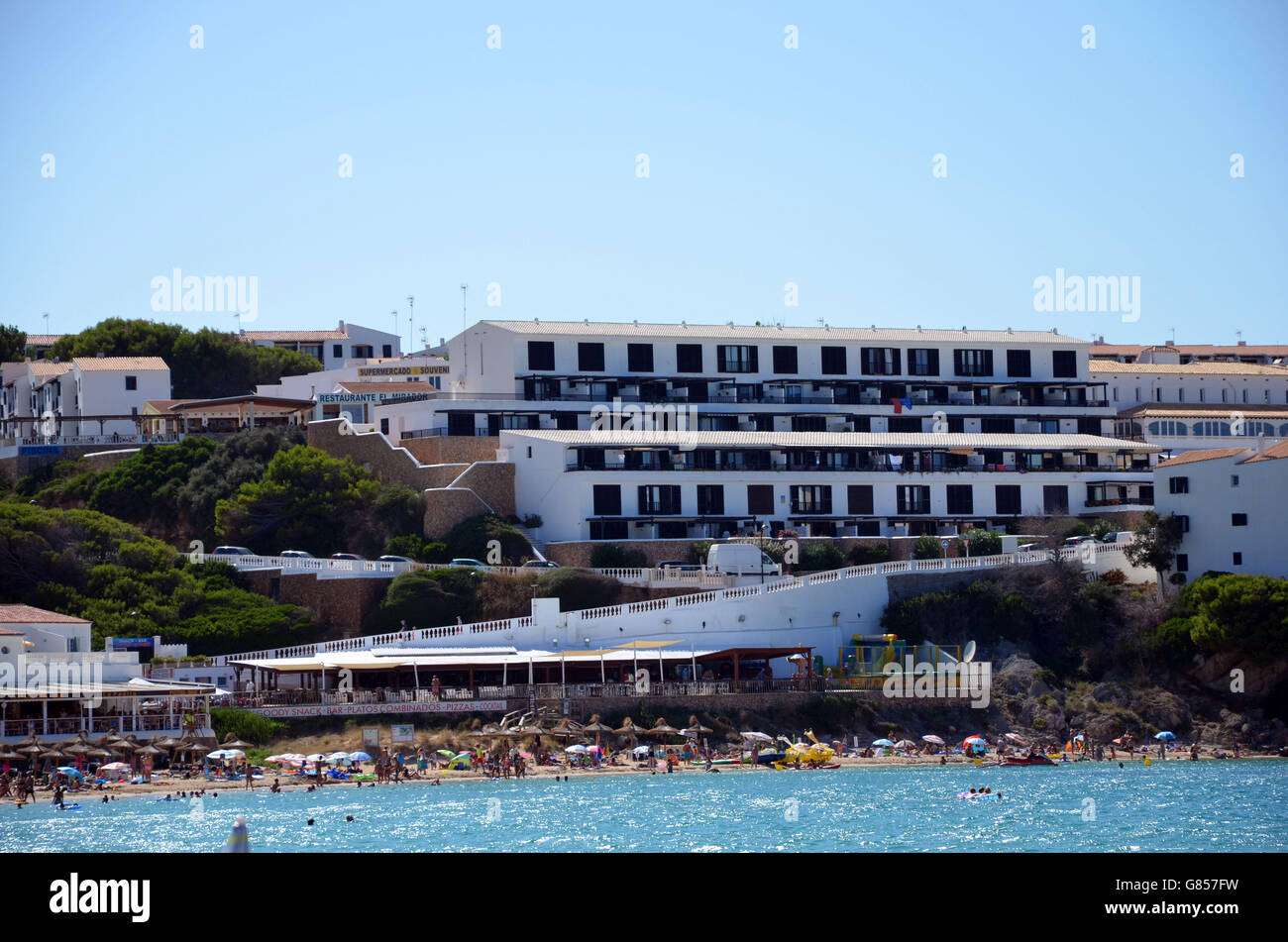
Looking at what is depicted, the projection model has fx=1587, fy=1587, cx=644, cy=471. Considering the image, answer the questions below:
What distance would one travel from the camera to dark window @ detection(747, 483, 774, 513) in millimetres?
67625

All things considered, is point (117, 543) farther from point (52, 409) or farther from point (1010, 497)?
point (1010, 497)

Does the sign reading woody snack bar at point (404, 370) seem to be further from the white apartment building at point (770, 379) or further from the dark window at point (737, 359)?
the dark window at point (737, 359)

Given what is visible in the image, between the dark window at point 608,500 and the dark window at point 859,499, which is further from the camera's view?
the dark window at point 859,499

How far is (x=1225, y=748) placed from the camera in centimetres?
5431

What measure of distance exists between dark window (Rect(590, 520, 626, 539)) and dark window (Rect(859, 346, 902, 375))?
18.9 metres

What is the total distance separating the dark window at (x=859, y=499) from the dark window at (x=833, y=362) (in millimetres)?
9538

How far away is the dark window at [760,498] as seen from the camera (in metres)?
67.6

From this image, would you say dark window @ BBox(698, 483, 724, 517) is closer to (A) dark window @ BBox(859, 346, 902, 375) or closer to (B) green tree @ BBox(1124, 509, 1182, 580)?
(A) dark window @ BBox(859, 346, 902, 375)

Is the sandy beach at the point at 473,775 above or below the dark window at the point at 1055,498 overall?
below

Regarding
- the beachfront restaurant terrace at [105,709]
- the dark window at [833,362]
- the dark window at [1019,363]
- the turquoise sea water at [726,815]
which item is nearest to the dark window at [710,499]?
the dark window at [833,362]

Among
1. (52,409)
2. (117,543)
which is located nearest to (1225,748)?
(117,543)

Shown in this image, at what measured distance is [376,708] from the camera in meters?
50.0

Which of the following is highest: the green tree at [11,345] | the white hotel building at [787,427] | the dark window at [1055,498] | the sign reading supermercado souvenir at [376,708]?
the green tree at [11,345]

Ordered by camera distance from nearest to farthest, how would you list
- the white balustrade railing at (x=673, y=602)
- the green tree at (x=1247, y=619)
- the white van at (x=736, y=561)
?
the white balustrade railing at (x=673, y=602), the green tree at (x=1247, y=619), the white van at (x=736, y=561)
